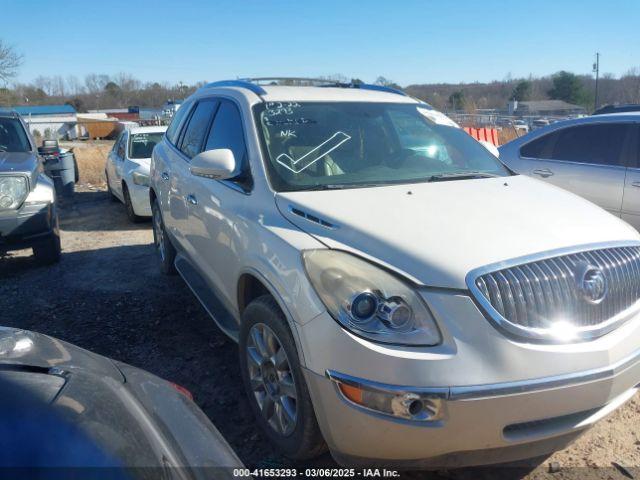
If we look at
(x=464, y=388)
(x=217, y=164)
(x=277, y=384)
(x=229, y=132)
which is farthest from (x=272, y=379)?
(x=229, y=132)

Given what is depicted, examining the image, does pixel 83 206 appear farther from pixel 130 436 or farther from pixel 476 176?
pixel 130 436

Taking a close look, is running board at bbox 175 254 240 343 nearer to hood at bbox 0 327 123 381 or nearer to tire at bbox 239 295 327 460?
tire at bbox 239 295 327 460

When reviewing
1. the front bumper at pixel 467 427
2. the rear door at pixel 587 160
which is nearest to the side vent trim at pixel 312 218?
the front bumper at pixel 467 427

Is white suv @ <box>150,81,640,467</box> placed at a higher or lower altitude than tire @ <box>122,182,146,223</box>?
higher

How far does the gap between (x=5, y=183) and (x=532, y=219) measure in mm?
5383

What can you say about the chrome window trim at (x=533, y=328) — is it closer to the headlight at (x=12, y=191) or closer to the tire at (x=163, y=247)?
the tire at (x=163, y=247)

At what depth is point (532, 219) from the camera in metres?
2.60

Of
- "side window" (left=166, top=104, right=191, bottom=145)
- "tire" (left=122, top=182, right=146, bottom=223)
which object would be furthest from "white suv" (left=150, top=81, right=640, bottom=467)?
"tire" (left=122, top=182, right=146, bottom=223)

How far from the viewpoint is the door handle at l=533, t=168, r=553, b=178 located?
240 inches

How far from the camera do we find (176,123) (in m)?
5.30

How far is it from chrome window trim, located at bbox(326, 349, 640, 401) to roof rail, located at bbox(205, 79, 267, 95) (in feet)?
7.56

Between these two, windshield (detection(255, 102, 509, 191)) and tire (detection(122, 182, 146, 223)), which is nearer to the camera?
windshield (detection(255, 102, 509, 191))

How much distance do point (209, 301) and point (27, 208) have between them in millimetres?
3234

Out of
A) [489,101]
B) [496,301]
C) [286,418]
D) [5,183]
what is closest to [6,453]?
[286,418]
